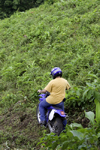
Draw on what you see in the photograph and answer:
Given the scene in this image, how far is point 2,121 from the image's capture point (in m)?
Result: 5.81

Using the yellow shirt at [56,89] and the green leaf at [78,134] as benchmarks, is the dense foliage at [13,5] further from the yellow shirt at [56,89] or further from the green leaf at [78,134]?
the green leaf at [78,134]

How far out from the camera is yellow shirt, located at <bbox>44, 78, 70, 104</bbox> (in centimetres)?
429

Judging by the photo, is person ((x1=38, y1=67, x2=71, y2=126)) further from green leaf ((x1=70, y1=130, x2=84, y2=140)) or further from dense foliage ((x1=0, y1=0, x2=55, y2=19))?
dense foliage ((x1=0, y1=0, x2=55, y2=19))

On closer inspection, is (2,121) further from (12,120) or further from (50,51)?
(50,51)

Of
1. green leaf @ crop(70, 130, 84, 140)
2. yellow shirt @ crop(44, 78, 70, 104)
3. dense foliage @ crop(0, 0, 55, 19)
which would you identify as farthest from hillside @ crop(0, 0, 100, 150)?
dense foliage @ crop(0, 0, 55, 19)

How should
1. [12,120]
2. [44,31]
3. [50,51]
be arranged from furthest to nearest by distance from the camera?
[44,31] → [50,51] → [12,120]

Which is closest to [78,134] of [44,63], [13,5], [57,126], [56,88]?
[57,126]

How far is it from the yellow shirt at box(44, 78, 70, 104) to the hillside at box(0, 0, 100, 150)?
0.69 m

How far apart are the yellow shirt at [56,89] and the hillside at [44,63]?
27.0 inches

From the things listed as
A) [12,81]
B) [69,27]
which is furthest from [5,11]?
[12,81]

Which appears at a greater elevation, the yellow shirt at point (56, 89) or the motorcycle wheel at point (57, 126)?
the yellow shirt at point (56, 89)

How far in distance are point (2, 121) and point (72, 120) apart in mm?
2564

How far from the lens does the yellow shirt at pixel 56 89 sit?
429cm

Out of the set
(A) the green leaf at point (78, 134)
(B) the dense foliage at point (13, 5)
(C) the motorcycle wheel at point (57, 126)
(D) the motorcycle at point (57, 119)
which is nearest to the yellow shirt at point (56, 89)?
(D) the motorcycle at point (57, 119)
